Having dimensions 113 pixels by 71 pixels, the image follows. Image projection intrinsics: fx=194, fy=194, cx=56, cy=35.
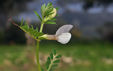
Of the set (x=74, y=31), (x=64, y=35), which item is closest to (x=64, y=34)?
(x=64, y=35)

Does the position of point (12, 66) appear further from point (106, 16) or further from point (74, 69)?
point (106, 16)

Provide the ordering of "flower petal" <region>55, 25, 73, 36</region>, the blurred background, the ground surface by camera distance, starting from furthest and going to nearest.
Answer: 1. the blurred background
2. the ground surface
3. "flower petal" <region>55, 25, 73, 36</region>

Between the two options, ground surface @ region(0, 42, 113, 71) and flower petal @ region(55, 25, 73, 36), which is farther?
ground surface @ region(0, 42, 113, 71)

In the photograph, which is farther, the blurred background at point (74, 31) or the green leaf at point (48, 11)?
the blurred background at point (74, 31)

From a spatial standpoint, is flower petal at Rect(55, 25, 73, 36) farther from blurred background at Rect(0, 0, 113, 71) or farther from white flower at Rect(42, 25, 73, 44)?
blurred background at Rect(0, 0, 113, 71)

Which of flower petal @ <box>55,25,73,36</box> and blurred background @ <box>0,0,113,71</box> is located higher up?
flower petal @ <box>55,25,73,36</box>

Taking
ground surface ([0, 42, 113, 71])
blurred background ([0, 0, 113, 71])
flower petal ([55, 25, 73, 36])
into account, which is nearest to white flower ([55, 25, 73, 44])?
flower petal ([55, 25, 73, 36])

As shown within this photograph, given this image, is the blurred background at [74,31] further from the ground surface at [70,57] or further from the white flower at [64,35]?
the white flower at [64,35]

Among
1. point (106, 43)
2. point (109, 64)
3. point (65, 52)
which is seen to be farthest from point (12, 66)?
point (106, 43)

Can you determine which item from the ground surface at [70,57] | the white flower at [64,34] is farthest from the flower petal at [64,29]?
the ground surface at [70,57]
